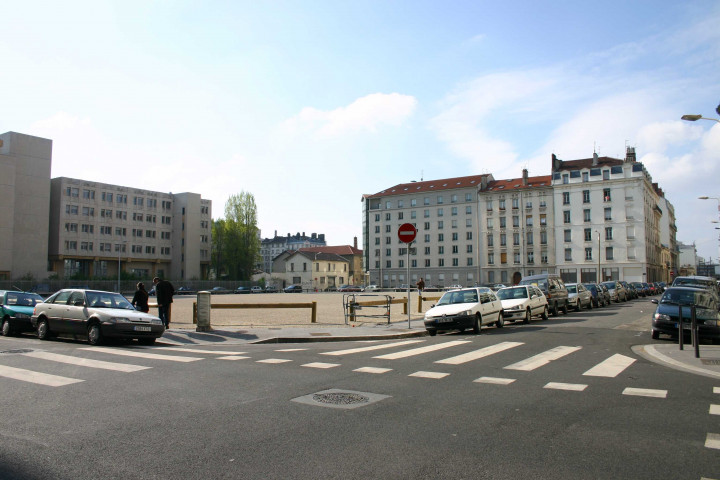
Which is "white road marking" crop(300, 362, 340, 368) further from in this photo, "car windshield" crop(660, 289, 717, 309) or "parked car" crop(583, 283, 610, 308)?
"parked car" crop(583, 283, 610, 308)

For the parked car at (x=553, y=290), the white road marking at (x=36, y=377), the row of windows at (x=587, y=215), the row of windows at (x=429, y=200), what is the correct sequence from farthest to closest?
the row of windows at (x=429, y=200) → the row of windows at (x=587, y=215) → the parked car at (x=553, y=290) → the white road marking at (x=36, y=377)

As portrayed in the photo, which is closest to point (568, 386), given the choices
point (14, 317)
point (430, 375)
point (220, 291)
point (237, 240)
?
point (430, 375)

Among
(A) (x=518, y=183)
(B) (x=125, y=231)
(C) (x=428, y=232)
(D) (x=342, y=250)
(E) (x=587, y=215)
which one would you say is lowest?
(D) (x=342, y=250)

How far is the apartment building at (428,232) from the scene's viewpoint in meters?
89.3

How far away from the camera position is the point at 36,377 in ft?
27.0

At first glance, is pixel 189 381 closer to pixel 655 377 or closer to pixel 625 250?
pixel 655 377

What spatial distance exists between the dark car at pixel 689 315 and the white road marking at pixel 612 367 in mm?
4174

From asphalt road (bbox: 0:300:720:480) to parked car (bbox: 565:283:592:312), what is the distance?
18633mm

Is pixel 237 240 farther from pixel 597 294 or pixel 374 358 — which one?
pixel 374 358

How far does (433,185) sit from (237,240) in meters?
38.9

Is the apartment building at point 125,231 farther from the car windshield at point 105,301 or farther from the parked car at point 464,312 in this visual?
the parked car at point 464,312

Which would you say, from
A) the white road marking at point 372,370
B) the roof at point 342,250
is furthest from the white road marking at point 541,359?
the roof at point 342,250

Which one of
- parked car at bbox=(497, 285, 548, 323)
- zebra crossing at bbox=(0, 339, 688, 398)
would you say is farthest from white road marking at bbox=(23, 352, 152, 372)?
parked car at bbox=(497, 285, 548, 323)

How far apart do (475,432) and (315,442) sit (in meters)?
1.68
